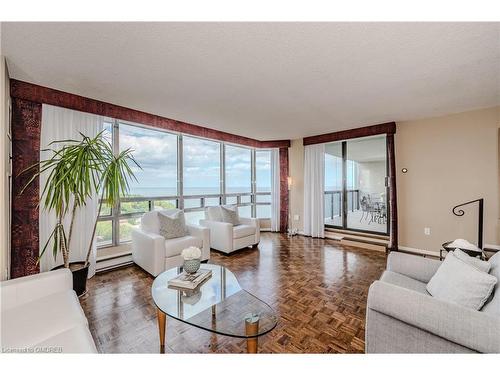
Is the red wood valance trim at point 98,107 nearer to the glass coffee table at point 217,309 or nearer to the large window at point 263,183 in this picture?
the large window at point 263,183

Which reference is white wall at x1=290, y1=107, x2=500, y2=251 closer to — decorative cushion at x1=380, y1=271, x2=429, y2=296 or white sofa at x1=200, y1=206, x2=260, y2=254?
decorative cushion at x1=380, y1=271, x2=429, y2=296

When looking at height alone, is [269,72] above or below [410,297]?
above

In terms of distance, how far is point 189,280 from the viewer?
1891 mm

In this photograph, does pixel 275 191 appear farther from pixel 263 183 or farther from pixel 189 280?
pixel 189 280

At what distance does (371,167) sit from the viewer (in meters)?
5.10

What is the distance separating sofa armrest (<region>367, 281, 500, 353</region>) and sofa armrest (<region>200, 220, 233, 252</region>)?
268 centimetres

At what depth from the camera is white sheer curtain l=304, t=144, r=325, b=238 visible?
5211mm

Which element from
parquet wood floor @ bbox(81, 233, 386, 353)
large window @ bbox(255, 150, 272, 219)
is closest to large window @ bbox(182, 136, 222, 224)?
parquet wood floor @ bbox(81, 233, 386, 353)

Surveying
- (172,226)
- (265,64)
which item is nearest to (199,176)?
(172,226)

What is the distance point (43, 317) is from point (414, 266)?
2.85 m

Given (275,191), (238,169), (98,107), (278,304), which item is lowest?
(278,304)

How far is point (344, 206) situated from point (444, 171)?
1.94 metres

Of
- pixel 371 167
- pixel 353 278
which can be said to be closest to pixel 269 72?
pixel 353 278
